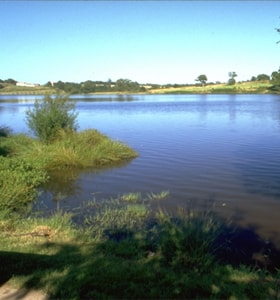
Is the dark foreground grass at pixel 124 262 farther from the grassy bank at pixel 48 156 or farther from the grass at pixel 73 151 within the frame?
the grass at pixel 73 151

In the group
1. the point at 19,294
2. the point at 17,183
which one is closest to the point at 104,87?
the point at 17,183

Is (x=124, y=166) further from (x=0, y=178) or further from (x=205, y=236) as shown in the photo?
(x=205, y=236)

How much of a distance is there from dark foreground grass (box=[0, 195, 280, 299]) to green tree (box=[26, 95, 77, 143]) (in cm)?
978

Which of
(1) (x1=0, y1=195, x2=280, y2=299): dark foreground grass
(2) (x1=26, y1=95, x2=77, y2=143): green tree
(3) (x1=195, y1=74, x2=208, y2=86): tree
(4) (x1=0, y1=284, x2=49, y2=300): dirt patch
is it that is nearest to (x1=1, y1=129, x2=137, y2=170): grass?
(2) (x1=26, y1=95, x2=77, y2=143): green tree

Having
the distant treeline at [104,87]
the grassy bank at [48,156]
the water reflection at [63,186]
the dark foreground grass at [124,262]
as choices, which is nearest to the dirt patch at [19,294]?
the dark foreground grass at [124,262]

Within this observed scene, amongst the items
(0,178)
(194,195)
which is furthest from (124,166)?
(0,178)

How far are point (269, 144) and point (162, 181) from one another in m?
9.36

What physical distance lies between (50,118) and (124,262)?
13.1m

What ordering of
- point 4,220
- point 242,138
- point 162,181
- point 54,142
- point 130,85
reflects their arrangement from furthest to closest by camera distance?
point 130,85
point 242,138
point 54,142
point 162,181
point 4,220

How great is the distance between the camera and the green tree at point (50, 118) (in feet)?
58.9

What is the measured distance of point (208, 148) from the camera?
19.6m

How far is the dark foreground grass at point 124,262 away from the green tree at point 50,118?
9784 millimetres

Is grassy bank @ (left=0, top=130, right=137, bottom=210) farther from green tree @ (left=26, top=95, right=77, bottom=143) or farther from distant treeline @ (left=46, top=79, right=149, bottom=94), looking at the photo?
distant treeline @ (left=46, top=79, right=149, bottom=94)

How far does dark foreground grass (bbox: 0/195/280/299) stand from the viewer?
16.1 feet
